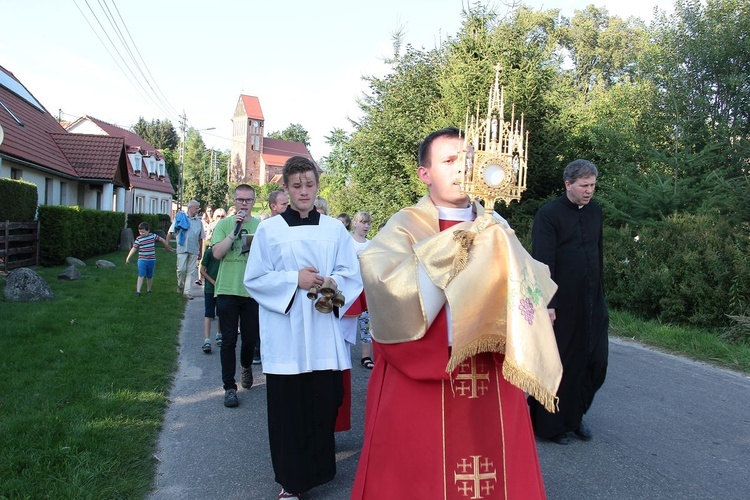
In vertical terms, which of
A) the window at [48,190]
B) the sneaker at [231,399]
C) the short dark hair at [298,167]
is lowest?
the sneaker at [231,399]

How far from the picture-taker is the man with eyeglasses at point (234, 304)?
5.93 metres

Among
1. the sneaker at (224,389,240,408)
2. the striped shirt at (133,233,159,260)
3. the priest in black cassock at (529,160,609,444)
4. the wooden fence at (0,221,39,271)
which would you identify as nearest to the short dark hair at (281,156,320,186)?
the priest in black cassock at (529,160,609,444)

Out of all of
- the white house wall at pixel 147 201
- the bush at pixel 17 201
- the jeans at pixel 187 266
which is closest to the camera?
the jeans at pixel 187 266

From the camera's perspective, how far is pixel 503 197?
92.2 inches

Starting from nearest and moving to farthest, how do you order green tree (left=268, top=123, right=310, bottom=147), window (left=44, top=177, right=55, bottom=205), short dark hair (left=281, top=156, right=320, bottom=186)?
short dark hair (left=281, top=156, right=320, bottom=186)
window (left=44, top=177, right=55, bottom=205)
green tree (left=268, top=123, right=310, bottom=147)

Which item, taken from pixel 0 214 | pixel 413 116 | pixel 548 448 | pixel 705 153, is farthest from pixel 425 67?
pixel 548 448

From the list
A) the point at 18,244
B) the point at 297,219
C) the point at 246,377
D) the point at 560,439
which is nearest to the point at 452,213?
the point at 297,219

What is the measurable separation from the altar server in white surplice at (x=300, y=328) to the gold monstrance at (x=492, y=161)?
1667mm

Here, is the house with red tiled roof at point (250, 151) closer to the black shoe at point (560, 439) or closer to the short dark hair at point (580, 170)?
the short dark hair at point (580, 170)

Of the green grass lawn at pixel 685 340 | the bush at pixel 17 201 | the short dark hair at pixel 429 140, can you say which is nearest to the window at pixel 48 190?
the bush at pixel 17 201

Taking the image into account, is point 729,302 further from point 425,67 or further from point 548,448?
point 425,67

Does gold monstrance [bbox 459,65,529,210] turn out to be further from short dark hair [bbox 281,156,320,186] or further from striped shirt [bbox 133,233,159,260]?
striped shirt [bbox 133,233,159,260]

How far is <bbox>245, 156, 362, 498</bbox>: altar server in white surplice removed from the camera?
3.84m

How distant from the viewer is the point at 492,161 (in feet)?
7.59
